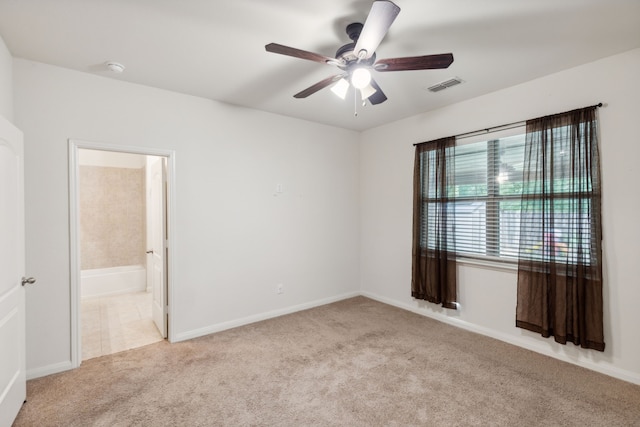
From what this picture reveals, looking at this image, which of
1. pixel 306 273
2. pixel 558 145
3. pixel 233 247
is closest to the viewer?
pixel 558 145

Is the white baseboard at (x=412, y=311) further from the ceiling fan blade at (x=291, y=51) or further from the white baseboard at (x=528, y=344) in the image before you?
the ceiling fan blade at (x=291, y=51)

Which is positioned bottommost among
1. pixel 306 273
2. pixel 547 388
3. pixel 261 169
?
pixel 547 388

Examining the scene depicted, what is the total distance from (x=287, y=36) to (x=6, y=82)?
2.15 meters

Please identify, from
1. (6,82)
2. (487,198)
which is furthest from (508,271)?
(6,82)

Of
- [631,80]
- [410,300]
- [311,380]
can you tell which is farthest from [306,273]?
[631,80]

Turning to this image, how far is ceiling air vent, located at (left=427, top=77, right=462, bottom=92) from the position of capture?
2982 mm

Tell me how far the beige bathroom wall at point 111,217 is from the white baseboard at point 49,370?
9.54ft

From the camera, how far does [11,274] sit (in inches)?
79.4

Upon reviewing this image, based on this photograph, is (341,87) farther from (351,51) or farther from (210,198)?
(210,198)

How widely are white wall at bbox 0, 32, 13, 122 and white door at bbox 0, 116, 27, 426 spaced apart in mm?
332

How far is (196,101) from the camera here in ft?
11.0

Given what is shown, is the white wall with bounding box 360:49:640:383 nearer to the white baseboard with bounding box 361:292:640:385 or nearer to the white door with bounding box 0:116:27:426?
the white baseboard with bounding box 361:292:640:385

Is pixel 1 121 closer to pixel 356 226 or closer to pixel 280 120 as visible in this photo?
pixel 280 120

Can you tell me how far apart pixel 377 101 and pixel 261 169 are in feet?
5.94
